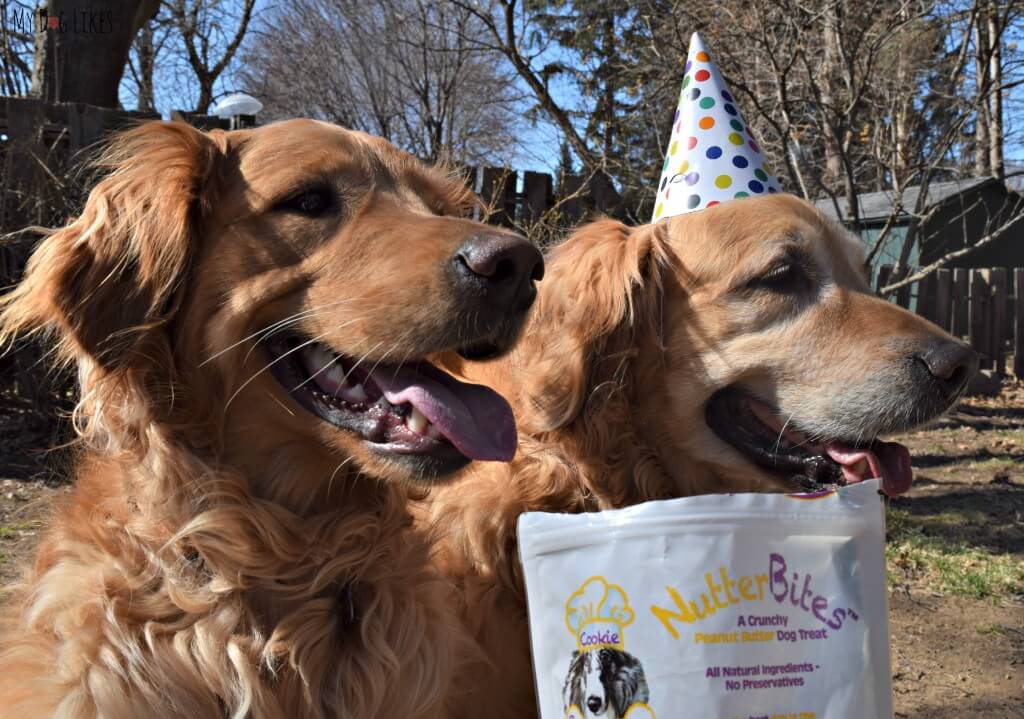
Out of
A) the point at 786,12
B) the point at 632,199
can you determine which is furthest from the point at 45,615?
the point at 632,199

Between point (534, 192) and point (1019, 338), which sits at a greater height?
point (534, 192)

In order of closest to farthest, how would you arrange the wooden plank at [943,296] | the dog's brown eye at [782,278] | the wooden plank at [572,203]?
the dog's brown eye at [782,278] < the wooden plank at [572,203] < the wooden plank at [943,296]

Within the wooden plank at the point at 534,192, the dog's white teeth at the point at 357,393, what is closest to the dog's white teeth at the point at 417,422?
the dog's white teeth at the point at 357,393

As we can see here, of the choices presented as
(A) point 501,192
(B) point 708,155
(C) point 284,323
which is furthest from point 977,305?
(C) point 284,323

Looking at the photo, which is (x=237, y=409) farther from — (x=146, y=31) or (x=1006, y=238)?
(x=1006, y=238)

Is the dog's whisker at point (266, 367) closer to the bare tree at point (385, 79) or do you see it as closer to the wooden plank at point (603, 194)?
the wooden plank at point (603, 194)

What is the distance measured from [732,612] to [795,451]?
1098 millimetres

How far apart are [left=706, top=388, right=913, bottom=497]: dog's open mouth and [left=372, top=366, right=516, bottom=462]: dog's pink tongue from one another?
924 mm

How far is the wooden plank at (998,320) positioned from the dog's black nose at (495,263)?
12.8 m

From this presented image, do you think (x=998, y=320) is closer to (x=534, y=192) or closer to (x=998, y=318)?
(x=998, y=318)

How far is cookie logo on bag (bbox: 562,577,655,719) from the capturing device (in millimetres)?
1863

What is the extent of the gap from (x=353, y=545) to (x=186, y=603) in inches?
16.5

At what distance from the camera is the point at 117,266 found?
2082mm

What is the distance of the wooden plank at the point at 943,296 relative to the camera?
1330cm
